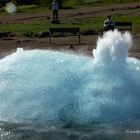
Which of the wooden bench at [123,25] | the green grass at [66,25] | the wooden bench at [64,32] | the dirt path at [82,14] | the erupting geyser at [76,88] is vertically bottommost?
the erupting geyser at [76,88]

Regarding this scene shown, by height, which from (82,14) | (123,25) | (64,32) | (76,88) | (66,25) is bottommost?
(76,88)

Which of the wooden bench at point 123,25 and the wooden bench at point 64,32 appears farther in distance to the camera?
the wooden bench at point 123,25

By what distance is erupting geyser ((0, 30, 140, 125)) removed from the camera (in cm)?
1291

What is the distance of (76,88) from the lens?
13.3 meters

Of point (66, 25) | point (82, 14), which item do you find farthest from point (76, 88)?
point (82, 14)

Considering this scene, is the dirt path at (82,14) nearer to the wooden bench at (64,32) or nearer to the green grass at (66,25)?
the green grass at (66,25)

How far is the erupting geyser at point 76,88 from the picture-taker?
42.4ft

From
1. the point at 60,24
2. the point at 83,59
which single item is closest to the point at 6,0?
the point at 60,24

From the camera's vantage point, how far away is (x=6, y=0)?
68438 millimetres

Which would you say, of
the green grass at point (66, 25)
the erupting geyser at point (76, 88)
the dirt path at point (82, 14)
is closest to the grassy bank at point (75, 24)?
the green grass at point (66, 25)

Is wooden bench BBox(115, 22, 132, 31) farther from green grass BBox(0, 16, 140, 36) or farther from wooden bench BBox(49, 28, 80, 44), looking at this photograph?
wooden bench BBox(49, 28, 80, 44)

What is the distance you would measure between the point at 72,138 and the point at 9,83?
251cm

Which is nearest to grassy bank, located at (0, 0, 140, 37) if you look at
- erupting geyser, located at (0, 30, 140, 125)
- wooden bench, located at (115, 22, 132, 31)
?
wooden bench, located at (115, 22, 132, 31)

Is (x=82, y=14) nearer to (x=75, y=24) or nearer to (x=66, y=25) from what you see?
(x=75, y=24)
